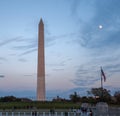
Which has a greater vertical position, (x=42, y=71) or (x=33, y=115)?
(x=42, y=71)

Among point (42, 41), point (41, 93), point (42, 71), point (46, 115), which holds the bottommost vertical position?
point (46, 115)

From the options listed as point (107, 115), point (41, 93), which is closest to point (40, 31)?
point (41, 93)

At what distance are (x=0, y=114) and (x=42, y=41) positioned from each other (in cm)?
1943

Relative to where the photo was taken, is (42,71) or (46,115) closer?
(46,115)

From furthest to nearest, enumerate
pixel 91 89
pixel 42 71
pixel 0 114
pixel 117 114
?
pixel 91 89, pixel 42 71, pixel 0 114, pixel 117 114

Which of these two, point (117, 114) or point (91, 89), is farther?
point (91, 89)

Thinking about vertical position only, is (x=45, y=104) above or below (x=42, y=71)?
below

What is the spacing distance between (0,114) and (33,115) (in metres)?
3.70

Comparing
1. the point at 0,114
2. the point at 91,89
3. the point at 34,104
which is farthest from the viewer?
the point at 91,89

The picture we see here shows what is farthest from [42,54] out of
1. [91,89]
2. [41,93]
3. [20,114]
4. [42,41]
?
[91,89]

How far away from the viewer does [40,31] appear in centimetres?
Answer: 5069

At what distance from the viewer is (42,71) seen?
49.9 metres

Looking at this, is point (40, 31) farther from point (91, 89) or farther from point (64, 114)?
point (91, 89)

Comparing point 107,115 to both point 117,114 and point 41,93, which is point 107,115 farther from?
point 41,93
